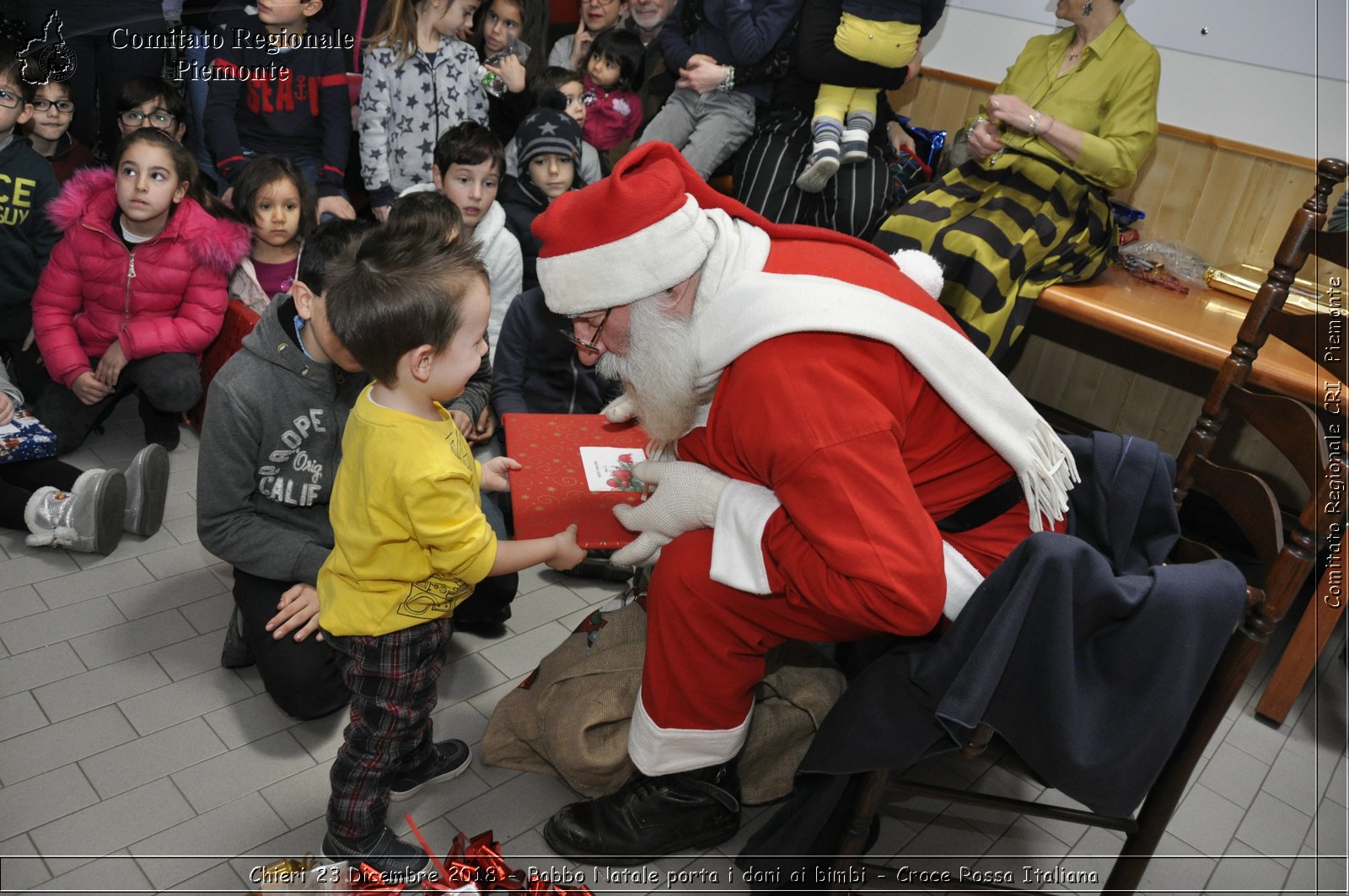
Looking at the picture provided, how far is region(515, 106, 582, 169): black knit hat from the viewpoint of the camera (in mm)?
3523

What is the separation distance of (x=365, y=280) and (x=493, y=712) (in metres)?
1.07

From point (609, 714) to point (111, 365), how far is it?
78.1 inches

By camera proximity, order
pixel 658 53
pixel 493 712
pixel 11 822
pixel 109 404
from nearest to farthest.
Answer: pixel 11 822 < pixel 493 712 < pixel 109 404 < pixel 658 53

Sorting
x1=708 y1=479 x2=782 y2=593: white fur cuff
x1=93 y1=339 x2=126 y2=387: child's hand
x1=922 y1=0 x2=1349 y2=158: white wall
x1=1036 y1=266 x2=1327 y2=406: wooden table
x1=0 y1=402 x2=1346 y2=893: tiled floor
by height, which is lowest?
x1=0 y1=402 x2=1346 y2=893: tiled floor

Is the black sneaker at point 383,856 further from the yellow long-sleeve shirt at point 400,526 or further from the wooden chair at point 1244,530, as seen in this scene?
the wooden chair at point 1244,530

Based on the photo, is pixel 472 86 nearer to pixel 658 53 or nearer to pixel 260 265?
pixel 658 53

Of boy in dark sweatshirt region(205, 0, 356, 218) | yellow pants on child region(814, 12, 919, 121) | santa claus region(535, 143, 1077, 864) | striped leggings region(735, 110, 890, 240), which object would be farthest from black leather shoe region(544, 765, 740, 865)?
boy in dark sweatshirt region(205, 0, 356, 218)

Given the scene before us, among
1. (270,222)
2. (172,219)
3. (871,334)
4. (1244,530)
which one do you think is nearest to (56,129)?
(172,219)

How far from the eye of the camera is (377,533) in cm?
169

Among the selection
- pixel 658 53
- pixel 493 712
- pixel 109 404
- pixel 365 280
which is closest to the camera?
pixel 365 280

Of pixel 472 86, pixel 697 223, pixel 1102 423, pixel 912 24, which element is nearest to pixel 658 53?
pixel 472 86

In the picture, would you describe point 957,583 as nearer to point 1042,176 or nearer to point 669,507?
point 669,507

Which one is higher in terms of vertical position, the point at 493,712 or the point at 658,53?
the point at 658,53

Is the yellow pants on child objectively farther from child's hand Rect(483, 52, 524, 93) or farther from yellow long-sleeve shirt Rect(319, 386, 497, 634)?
yellow long-sleeve shirt Rect(319, 386, 497, 634)
